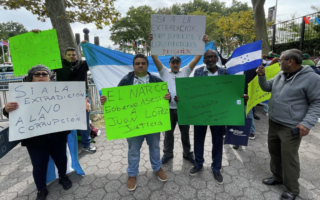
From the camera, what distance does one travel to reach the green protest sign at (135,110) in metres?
2.23

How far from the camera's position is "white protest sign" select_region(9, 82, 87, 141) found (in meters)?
1.87

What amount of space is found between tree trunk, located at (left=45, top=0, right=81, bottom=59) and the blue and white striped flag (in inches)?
166

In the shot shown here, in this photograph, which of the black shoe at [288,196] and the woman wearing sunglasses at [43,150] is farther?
the black shoe at [288,196]

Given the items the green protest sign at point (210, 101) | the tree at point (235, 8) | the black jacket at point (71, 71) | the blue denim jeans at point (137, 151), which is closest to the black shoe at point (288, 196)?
the green protest sign at point (210, 101)

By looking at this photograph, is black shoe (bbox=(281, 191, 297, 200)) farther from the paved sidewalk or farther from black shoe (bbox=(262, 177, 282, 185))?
black shoe (bbox=(262, 177, 282, 185))

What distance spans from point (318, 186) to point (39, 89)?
3.91 meters

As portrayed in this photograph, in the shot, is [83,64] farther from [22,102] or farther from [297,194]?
[297,194]

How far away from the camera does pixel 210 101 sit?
2.45 m

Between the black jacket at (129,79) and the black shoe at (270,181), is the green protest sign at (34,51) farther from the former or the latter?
the black shoe at (270,181)

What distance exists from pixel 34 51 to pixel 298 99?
3719 millimetres

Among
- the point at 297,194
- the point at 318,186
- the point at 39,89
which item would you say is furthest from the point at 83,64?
the point at 318,186

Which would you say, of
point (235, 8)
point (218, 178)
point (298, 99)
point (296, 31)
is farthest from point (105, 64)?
point (235, 8)

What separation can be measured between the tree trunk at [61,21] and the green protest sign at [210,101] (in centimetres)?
391

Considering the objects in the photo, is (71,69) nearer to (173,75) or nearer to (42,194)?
(173,75)
